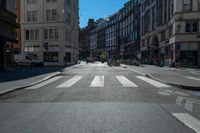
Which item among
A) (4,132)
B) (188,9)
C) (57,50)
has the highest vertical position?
(188,9)

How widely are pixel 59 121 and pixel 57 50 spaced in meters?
43.7

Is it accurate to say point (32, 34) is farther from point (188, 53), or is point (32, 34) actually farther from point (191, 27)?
point (191, 27)

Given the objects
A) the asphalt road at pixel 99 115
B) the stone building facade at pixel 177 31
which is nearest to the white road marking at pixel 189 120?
the asphalt road at pixel 99 115

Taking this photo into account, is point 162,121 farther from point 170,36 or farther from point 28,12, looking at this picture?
point 28,12

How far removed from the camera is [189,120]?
5.63 m

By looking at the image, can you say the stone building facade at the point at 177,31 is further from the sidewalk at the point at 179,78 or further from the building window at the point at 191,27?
the sidewalk at the point at 179,78

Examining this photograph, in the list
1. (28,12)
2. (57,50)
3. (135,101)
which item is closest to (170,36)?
(57,50)

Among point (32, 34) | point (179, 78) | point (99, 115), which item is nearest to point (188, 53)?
point (179, 78)

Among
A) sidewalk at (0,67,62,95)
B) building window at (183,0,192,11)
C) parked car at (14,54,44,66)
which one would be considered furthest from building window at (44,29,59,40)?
sidewalk at (0,67,62,95)

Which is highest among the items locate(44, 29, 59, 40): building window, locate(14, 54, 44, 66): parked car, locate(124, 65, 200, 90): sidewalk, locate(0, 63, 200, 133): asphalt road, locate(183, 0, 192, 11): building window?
locate(183, 0, 192, 11): building window

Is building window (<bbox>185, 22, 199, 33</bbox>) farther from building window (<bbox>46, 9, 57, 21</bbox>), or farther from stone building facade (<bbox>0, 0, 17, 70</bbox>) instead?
stone building facade (<bbox>0, 0, 17, 70</bbox>)

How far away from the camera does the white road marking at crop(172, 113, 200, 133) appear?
5085mm

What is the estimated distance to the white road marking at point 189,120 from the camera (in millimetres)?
5085

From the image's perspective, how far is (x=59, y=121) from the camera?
557 cm
